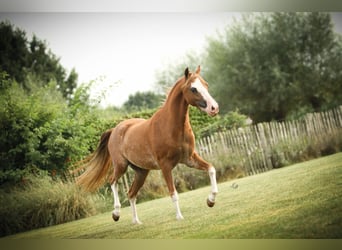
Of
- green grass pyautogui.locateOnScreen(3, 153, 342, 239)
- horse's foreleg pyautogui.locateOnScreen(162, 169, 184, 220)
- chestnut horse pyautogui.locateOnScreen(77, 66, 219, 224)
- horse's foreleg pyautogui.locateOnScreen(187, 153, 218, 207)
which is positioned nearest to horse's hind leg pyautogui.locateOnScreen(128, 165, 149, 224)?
chestnut horse pyautogui.locateOnScreen(77, 66, 219, 224)

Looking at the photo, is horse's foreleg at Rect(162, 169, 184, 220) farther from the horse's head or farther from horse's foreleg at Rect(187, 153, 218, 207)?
the horse's head

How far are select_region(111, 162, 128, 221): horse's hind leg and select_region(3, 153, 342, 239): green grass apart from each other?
0.07 metres

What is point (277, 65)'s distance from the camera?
6203mm

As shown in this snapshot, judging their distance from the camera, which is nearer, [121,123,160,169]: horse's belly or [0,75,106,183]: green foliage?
[121,123,160,169]: horse's belly

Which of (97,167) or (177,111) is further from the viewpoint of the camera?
(97,167)

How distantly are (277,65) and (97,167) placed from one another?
2466 mm

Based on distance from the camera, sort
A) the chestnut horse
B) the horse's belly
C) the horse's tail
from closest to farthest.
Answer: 1. the chestnut horse
2. the horse's belly
3. the horse's tail

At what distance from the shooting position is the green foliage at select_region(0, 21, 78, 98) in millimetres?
6652

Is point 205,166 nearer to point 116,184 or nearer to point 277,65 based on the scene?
point 116,184

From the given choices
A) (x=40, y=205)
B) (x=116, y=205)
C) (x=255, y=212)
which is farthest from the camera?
(x=40, y=205)

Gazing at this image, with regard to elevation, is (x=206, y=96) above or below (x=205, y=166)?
above

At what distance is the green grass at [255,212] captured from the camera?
556 cm

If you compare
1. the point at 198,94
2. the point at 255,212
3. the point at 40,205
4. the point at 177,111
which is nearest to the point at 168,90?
the point at 177,111

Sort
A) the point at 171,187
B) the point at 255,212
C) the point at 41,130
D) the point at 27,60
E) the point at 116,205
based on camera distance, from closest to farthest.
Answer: the point at 255,212 < the point at 171,187 < the point at 116,205 < the point at 41,130 < the point at 27,60
